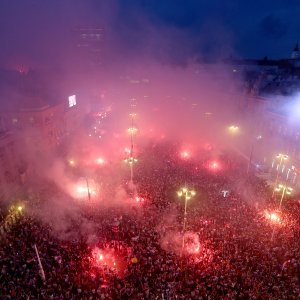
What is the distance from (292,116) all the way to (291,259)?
15757mm

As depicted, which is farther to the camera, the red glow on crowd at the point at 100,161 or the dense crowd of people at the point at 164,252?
the red glow on crowd at the point at 100,161

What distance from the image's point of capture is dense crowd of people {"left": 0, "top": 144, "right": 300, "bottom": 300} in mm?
10125

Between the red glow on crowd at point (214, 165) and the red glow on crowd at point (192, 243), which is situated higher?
the red glow on crowd at point (192, 243)

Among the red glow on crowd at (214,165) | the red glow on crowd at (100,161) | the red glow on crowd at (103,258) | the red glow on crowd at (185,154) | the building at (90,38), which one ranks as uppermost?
the building at (90,38)

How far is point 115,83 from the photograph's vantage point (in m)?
40.6

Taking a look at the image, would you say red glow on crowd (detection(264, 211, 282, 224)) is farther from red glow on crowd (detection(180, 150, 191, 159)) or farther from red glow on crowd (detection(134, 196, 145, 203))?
red glow on crowd (detection(180, 150, 191, 159))

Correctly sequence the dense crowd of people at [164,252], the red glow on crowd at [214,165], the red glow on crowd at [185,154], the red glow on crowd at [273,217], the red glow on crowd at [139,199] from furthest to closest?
the red glow on crowd at [185,154] → the red glow on crowd at [214,165] → the red glow on crowd at [139,199] → the red glow on crowd at [273,217] → the dense crowd of people at [164,252]

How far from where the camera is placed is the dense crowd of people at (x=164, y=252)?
1012cm

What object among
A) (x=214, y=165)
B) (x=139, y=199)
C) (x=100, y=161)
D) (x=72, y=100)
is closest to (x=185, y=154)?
(x=214, y=165)

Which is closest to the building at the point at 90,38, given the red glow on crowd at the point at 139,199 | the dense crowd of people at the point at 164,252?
the red glow on crowd at the point at 139,199

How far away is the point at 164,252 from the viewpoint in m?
12.1

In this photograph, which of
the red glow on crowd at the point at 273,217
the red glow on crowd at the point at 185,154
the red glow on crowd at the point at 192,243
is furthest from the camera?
the red glow on crowd at the point at 185,154

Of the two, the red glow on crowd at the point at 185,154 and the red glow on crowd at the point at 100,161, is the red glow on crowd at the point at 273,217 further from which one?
the red glow on crowd at the point at 100,161

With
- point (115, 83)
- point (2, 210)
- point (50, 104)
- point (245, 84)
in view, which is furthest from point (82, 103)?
point (2, 210)
